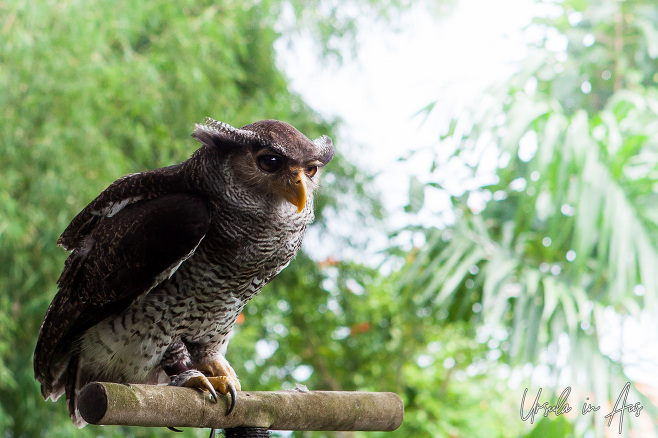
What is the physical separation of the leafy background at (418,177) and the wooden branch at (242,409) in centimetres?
58

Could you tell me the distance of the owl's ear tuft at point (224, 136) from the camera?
110cm

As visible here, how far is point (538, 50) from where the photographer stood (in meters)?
2.69

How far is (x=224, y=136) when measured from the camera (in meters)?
1.11

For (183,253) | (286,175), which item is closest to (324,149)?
(286,175)

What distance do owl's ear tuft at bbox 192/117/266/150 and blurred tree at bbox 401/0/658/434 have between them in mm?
1365

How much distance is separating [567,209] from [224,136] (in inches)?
67.0

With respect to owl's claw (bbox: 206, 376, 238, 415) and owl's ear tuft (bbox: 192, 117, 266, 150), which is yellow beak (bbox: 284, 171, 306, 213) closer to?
owl's ear tuft (bbox: 192, 117, 266, 150)

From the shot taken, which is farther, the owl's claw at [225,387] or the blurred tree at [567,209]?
the blurred tree at [567,209]

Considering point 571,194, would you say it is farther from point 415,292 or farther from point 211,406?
point 211,406

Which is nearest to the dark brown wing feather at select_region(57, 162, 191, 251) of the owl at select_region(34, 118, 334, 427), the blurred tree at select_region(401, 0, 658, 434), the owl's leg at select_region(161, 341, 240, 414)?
the owl at select_region(34, 118, 334, 427)

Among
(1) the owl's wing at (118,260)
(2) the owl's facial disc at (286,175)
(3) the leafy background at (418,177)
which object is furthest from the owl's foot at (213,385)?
(3) the leafy background at (418,177)

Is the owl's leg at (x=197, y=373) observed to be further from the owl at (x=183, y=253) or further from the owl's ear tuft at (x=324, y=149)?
the owl's ear tuft at (x=324, y=149)

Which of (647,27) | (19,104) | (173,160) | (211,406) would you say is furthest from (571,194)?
(19,104)

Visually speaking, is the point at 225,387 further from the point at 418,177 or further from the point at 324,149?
the point at 418,177
